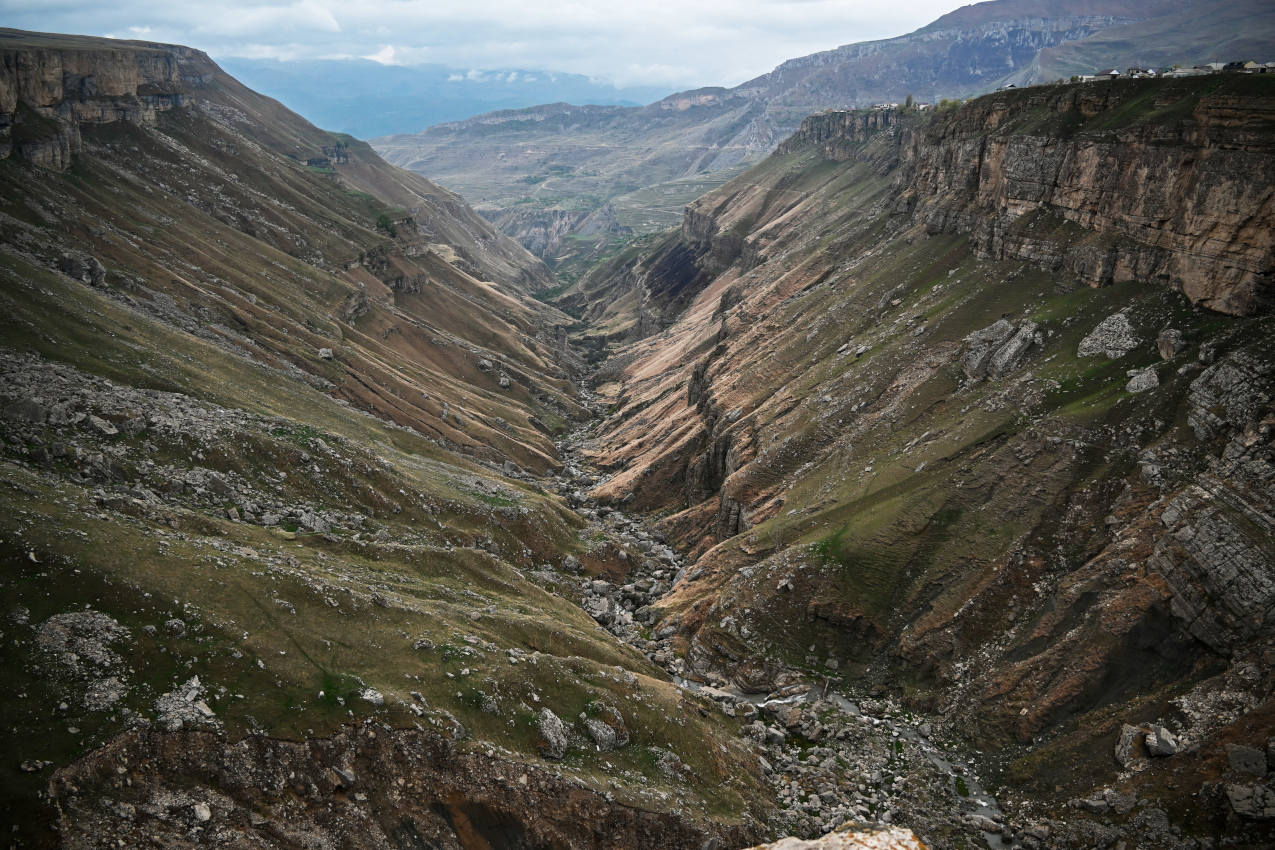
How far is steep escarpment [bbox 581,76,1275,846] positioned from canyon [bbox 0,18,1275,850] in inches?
11.6

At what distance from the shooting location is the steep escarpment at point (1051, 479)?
44812mm

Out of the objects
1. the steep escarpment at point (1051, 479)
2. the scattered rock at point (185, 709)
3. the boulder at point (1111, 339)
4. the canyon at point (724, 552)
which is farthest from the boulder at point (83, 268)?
the boulder at point (1111, 339)

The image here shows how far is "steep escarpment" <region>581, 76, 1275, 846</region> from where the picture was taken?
44.8 m

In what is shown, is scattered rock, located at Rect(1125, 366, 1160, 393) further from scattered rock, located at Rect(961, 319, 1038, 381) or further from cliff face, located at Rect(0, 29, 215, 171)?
cliff face, located at Rect(0, 29, 215, 171)

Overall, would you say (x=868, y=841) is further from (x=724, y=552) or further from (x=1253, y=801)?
(x=724, y=552)

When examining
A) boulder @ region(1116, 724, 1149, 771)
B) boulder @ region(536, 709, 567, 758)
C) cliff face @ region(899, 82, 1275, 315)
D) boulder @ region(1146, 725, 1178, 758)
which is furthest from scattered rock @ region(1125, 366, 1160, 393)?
boulder @ region(536, 709, 567, 758)

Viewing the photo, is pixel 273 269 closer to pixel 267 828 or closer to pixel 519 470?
pixel 519 470

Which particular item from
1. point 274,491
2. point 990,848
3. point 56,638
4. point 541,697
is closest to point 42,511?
point 56,638

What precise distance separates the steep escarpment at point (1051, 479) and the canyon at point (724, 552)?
295 mm

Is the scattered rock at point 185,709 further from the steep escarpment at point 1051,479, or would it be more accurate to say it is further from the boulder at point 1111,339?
the boulder at point 1111,339

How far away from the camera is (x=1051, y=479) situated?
59688 millimetres

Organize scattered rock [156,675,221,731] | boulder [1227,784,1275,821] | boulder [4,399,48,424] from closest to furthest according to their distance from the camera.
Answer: scattered rock [156,675,221,731] < boulder [1227,784,1275,821] < boulder [4,399,48,424]

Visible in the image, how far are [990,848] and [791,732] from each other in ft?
51.3

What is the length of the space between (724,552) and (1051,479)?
31.3 metres
